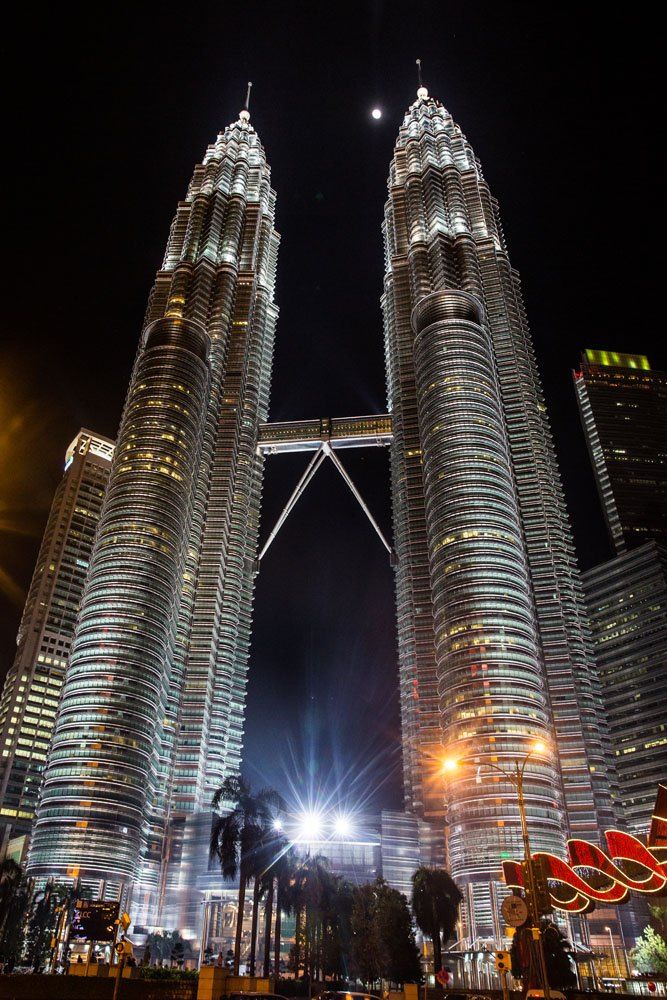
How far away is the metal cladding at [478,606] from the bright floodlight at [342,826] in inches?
1515

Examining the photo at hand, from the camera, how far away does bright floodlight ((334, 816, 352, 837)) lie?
17825cm

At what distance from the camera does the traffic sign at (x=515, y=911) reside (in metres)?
34.1

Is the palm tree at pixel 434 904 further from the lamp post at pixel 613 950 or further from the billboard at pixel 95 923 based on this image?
the lamp post at pixel 613 950

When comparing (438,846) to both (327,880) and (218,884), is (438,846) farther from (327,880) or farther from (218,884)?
(327,880)

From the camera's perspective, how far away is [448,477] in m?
178

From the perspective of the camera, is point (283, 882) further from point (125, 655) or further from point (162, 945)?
point (125, 655)

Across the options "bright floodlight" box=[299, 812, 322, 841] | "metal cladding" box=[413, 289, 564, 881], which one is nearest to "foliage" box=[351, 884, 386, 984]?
"bright floodlight" box=[299, 812, 322, 841]

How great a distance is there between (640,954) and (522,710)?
174 ft

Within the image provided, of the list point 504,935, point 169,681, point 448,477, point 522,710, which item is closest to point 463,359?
point 448,477

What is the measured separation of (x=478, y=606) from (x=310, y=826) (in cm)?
5485

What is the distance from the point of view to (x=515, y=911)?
3434 centimetres

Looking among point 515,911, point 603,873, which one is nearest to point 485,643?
point 603,873

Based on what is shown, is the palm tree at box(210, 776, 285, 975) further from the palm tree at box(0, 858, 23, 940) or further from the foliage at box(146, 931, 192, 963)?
the foliage at box(146, 931, 192, 963)

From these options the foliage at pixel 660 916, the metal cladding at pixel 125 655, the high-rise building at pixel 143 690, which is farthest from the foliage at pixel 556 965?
the metal cladding at pixel 125 655
